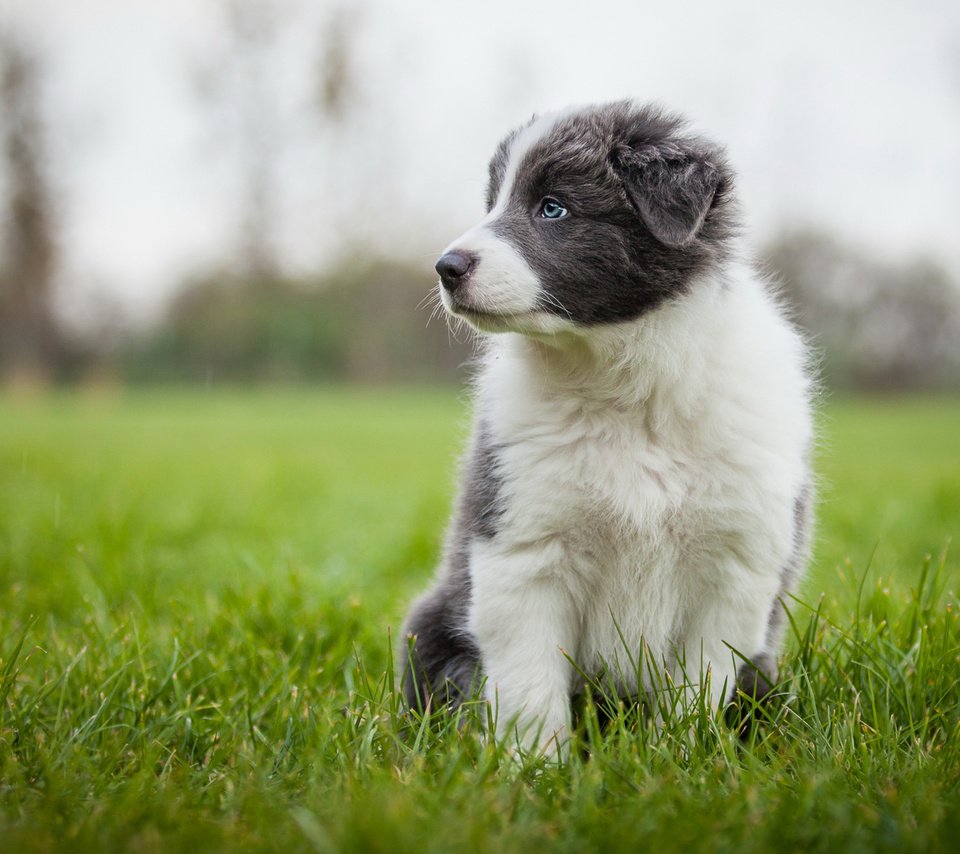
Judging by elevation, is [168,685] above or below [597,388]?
below

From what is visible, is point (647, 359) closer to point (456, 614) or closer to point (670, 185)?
point (670, 185)

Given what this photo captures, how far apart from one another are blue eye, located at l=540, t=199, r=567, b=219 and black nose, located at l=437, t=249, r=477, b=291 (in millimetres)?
297

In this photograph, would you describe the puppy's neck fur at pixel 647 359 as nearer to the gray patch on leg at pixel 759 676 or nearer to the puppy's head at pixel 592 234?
Answer: the puppy's head at pixel 592 234

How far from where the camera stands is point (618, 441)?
2.35 metres

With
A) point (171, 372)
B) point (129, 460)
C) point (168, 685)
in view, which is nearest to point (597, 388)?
point (168, 685)


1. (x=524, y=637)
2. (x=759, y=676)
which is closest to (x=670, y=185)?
(x=524, y=637)

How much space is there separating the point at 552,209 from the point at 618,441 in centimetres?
68

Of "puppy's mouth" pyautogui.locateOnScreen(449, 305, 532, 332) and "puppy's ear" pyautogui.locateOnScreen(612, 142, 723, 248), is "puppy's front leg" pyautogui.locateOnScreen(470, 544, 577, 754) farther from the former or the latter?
"puppy's ear" pyautogui.locateOnScreen(612, 142, 723, 248)

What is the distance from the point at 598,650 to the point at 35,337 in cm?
2968

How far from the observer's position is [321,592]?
3354 mm

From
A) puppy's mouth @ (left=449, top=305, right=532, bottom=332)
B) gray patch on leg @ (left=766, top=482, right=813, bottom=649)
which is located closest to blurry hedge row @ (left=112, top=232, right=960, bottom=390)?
gray patch on leg @ (left=766, top=482, right=813, bottom=649)

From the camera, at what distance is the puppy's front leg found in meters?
2.24

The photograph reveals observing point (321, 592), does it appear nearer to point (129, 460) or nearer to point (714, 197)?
point (714, 197)

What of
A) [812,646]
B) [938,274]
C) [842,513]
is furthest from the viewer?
[938,274]
